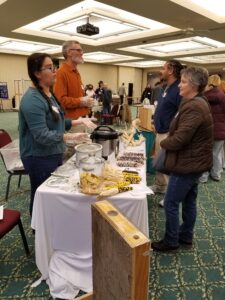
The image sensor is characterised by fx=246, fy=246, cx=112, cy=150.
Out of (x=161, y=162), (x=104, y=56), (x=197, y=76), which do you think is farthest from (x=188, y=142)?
(x=104, y=56)

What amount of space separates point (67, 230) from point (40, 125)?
0.67m

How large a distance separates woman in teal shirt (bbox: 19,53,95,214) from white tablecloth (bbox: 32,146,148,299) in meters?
0.27

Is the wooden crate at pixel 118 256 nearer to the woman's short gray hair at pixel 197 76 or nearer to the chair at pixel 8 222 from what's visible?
the chair at pixel 8 222

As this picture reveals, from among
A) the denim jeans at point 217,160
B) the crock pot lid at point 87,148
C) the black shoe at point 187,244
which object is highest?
the crock pot lid at point 87,148

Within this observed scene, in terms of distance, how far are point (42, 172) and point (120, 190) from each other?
63cm

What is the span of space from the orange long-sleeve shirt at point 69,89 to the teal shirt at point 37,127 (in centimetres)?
40

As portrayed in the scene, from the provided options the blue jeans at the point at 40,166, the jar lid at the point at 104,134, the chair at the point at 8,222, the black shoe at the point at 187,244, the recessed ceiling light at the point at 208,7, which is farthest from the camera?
the recessed ceiling light at the point at 208,7

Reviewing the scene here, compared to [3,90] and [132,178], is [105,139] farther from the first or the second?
[3,90]

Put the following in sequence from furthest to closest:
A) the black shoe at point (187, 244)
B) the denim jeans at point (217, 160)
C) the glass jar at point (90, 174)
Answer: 1. the denim jeans at point (217, 160)
2. the black shoe at point (187, 244)
3. the glass jar at point (90, 174)

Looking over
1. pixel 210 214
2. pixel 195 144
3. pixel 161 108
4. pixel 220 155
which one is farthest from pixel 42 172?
pixel 220 155

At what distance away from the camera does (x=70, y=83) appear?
86.0 inches

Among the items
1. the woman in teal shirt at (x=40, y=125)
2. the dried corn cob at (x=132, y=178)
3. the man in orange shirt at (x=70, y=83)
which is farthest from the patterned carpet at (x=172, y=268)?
the man in orange shirt at (x=70, y=83)

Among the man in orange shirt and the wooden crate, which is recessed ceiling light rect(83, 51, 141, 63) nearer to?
the man in orange shirt

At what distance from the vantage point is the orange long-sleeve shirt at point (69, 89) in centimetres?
212
